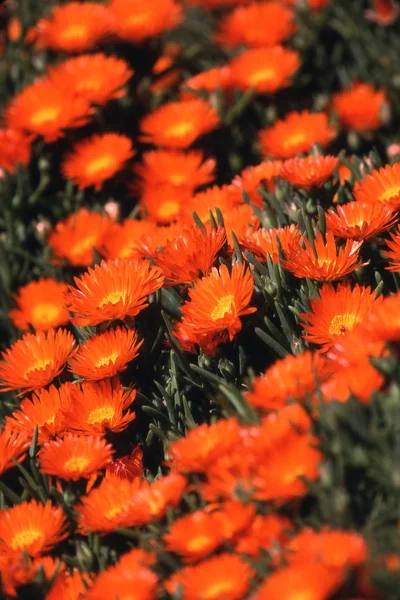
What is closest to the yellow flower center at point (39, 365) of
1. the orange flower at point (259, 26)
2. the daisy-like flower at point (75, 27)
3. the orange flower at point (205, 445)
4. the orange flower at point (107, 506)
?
the orange flower at point (107, 506)

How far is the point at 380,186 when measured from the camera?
179 cm

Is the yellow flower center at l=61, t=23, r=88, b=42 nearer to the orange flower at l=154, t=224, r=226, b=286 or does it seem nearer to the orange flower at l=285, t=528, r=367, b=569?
the orange flower at l=154, t=224, r=226, b=286

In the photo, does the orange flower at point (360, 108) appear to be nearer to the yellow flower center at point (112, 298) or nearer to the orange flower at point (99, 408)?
the yellow flower center at point (112, 298)

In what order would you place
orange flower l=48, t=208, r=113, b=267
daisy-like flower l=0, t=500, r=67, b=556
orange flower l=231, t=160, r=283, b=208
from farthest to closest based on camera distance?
orange flower l=48, t=208, r=113, b=267
orange flower l=231, t=160, r=283, b=208
daisy-like flower l=0, t=500, r=67, b=556

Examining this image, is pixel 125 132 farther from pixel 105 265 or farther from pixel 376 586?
pixel 376 586

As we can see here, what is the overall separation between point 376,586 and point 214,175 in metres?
1.42

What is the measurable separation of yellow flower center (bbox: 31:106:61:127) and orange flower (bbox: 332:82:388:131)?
2.28ft

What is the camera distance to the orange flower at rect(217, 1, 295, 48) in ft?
8.82

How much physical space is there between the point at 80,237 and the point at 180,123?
401 millimetres

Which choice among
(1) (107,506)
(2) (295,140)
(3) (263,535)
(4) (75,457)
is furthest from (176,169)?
(3) (263,535)

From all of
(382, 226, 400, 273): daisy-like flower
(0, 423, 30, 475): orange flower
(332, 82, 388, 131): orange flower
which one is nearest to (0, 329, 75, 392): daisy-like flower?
(0, 423, 30, 475): orange flower

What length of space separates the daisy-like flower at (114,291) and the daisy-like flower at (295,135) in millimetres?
629

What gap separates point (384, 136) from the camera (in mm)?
2531

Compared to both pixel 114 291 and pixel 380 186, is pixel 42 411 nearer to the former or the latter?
pixel 114 291
